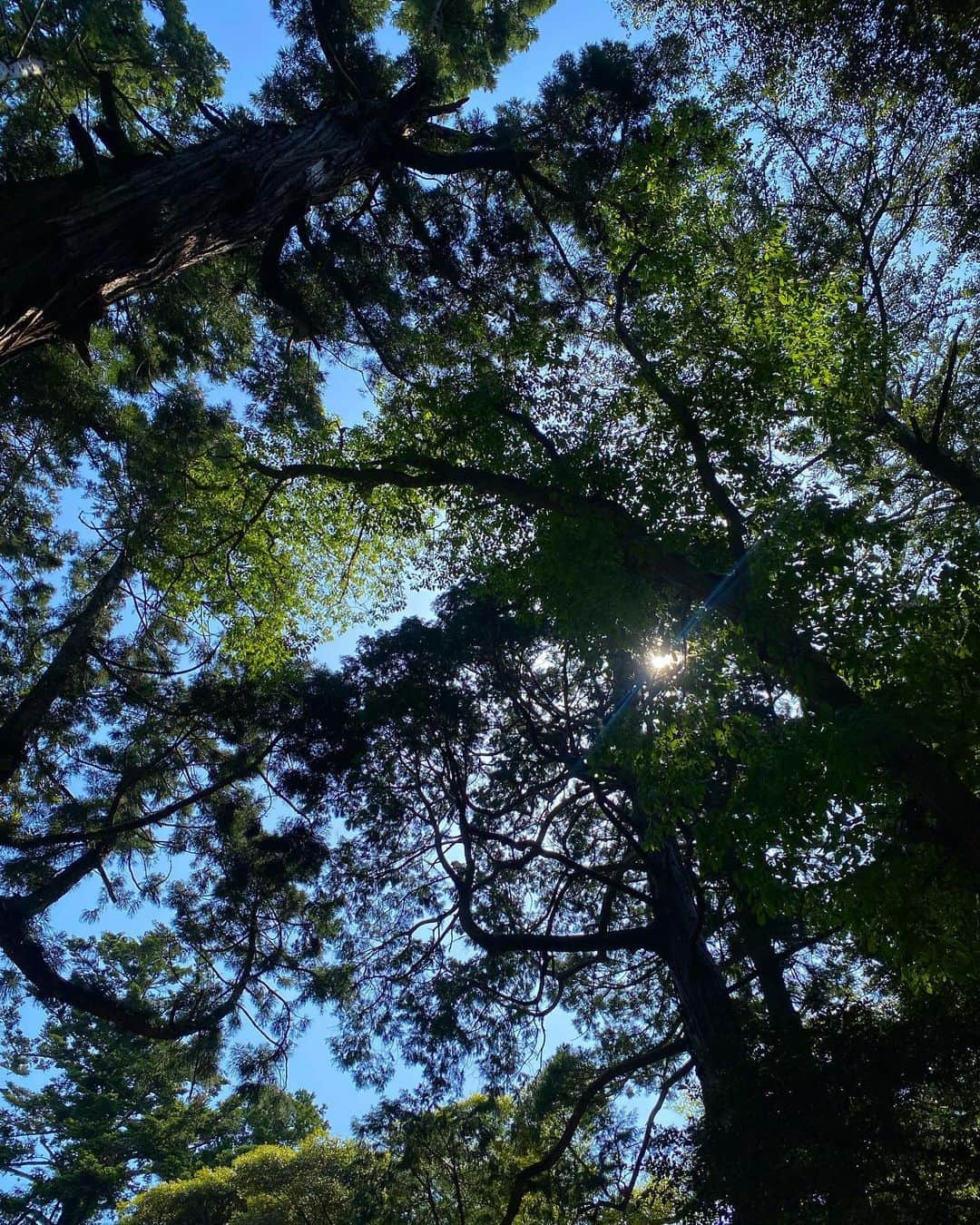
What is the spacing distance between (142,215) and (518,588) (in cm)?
365

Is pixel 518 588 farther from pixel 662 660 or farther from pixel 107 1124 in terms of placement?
pixel 107 1124

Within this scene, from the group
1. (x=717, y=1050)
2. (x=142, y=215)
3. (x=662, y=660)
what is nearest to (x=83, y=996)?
(x=717, y=1050)

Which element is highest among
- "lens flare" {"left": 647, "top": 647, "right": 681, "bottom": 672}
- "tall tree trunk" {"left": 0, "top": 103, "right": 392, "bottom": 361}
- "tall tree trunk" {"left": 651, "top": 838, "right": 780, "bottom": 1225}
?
"tall tree trunk" {"left": 0, "top": 103, "right": 392, "bottom": 361}

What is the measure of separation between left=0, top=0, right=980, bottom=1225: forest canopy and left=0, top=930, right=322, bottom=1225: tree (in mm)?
9228

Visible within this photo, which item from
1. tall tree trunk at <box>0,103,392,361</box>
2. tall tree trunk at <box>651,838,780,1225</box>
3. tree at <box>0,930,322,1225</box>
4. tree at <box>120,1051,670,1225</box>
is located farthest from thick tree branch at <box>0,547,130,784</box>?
tree at <box>0,930,322,1225</box>

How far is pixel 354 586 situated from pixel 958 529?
19.2ft

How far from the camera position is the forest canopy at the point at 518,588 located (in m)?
4.56

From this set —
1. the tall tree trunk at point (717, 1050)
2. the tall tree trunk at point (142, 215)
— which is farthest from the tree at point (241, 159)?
the tall tree trunk at point (717, 1050)

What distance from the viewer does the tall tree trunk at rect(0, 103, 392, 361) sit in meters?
4.30

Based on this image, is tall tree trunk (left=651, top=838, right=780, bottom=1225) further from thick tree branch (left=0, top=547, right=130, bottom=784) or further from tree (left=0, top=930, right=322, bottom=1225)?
tree (left=0, top=930, right=322, bottom=1225)

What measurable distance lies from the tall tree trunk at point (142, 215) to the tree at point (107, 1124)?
15697 millimetres

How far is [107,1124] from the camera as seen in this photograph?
63.2ft

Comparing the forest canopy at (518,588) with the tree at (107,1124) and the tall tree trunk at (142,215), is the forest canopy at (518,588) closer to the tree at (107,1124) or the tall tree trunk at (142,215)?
the tall tree trunk at (142,215)

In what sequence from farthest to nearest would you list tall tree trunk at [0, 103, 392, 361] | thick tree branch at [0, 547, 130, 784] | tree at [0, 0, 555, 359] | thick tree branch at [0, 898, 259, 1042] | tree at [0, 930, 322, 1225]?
tree at [0, 930, 322, 1225] < thick tree branch at [0, 547, 130, 784] < thick tree branch at [0, 898, 259, 1042] < tree at [0, 0, 555, 359] < tall tree trunk at [0, 103, 392, 361]
